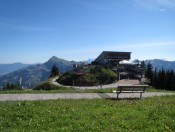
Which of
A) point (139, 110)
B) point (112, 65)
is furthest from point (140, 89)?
point (112, 65)

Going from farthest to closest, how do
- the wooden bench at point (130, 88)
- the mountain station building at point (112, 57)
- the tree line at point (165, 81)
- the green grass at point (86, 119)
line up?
the mountain station building at point (112, 57), the tree line at point (165, 81), the wooden bench at point (130, 88), the green grass at point (86, 119)

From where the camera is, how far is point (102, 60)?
4636 inches

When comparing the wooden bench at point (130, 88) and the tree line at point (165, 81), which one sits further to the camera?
the tree line at point (165, 81)

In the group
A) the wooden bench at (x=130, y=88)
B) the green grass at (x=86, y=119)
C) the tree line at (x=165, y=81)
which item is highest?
the wooden bench at (x=130, y=88)

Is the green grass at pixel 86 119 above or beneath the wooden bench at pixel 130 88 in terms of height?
beneath

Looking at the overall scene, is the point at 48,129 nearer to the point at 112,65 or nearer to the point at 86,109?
the point at 86,109

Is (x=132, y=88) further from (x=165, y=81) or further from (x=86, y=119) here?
(x=165, y=81)

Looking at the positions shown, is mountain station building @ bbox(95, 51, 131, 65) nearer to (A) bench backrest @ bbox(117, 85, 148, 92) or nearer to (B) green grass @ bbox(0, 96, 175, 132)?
(A) bench backrest @ bbox(117, 85, 148, 92)

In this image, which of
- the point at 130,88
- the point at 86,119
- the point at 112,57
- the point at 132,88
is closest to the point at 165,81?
the point at 112,57

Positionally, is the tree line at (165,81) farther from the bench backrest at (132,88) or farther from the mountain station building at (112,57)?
the bench backrest at (132,88)

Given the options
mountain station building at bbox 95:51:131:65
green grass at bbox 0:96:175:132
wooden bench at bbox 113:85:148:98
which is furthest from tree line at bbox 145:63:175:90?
green grass at bbox 0:96:175:132

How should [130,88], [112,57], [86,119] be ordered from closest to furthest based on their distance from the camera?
[86,119] → [130,88] → [112,57]

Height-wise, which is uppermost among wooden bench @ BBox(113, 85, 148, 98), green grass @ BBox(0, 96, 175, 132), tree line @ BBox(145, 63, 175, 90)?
wooden bench @ BBox(113, 85, 148, 98)

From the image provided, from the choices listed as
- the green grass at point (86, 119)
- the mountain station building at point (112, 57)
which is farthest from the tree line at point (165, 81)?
the green grass at point (86, 119)
